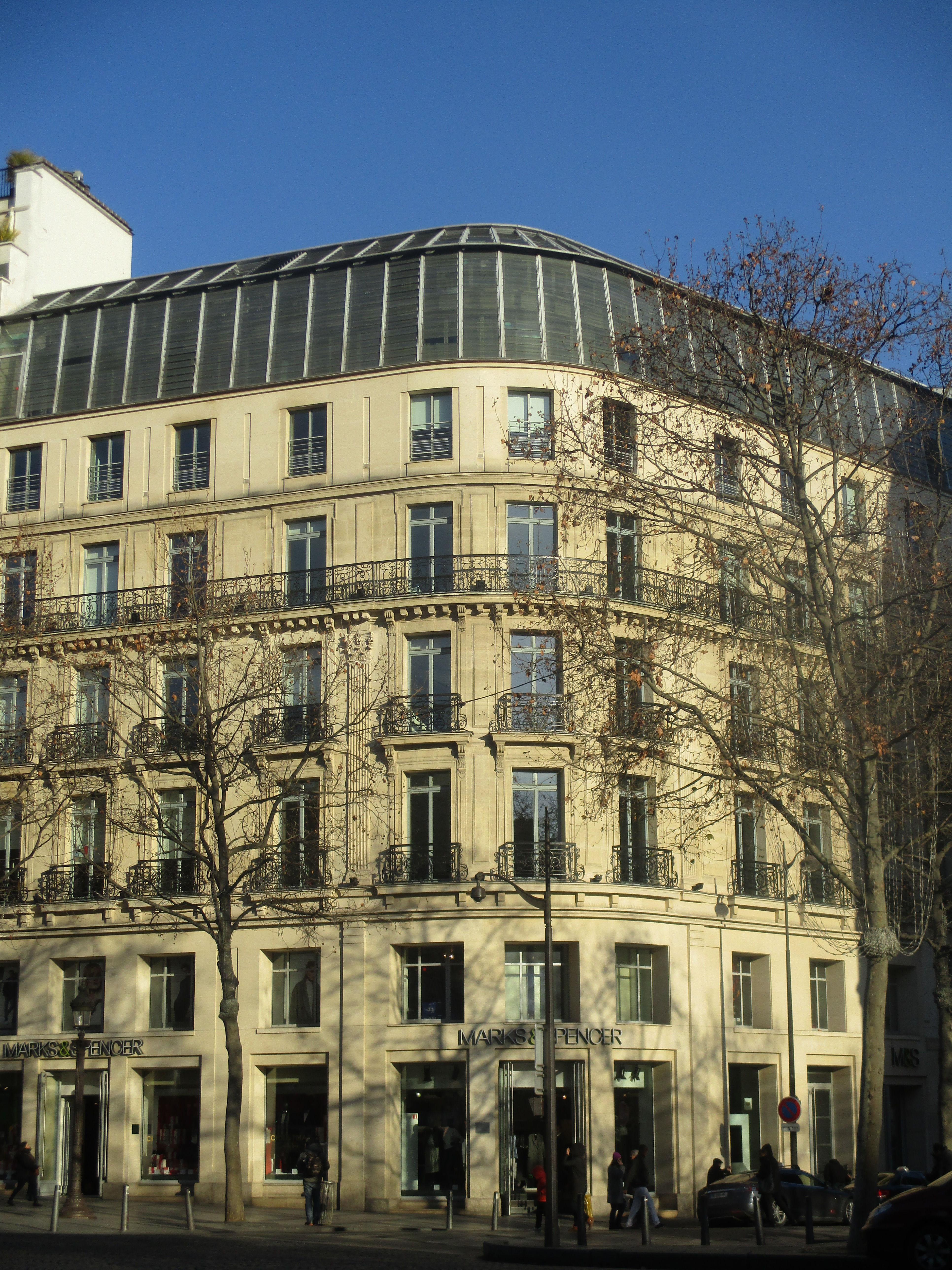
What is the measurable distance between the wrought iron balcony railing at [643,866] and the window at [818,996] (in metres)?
6.26

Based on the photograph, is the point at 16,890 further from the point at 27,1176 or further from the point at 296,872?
the point at 296,872

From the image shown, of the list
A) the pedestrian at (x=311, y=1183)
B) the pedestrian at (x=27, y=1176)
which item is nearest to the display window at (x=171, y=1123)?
the pedestrian at (x=27, y=1176)

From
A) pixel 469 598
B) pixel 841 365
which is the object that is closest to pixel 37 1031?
pixel 469 598

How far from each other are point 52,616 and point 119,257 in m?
17.6

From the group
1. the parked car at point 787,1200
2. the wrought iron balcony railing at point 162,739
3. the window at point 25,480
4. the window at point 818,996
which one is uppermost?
the window at point 25,480

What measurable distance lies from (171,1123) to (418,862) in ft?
28.5

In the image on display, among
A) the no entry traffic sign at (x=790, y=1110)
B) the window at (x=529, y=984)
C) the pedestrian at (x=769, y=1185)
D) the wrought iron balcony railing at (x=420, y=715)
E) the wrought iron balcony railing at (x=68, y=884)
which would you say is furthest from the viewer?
the wrought iron balcony railing at (x=68, y=884)

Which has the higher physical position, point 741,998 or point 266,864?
point 266,864

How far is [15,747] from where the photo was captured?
39.7m

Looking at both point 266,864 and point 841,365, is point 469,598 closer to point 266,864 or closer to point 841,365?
point 266,864

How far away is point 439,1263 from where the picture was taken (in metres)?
20.4

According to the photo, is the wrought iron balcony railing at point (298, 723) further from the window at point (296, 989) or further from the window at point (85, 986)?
the window at point (85, 986)

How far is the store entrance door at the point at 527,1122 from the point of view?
112 feet

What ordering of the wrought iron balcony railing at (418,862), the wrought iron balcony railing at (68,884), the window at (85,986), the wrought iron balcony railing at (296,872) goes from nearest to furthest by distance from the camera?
the wrought iron balcony railing at (418,862), the wrought iron balcony railing at (296,872), the window at (85,986), the wrought iron balcony railing at (68,884)
